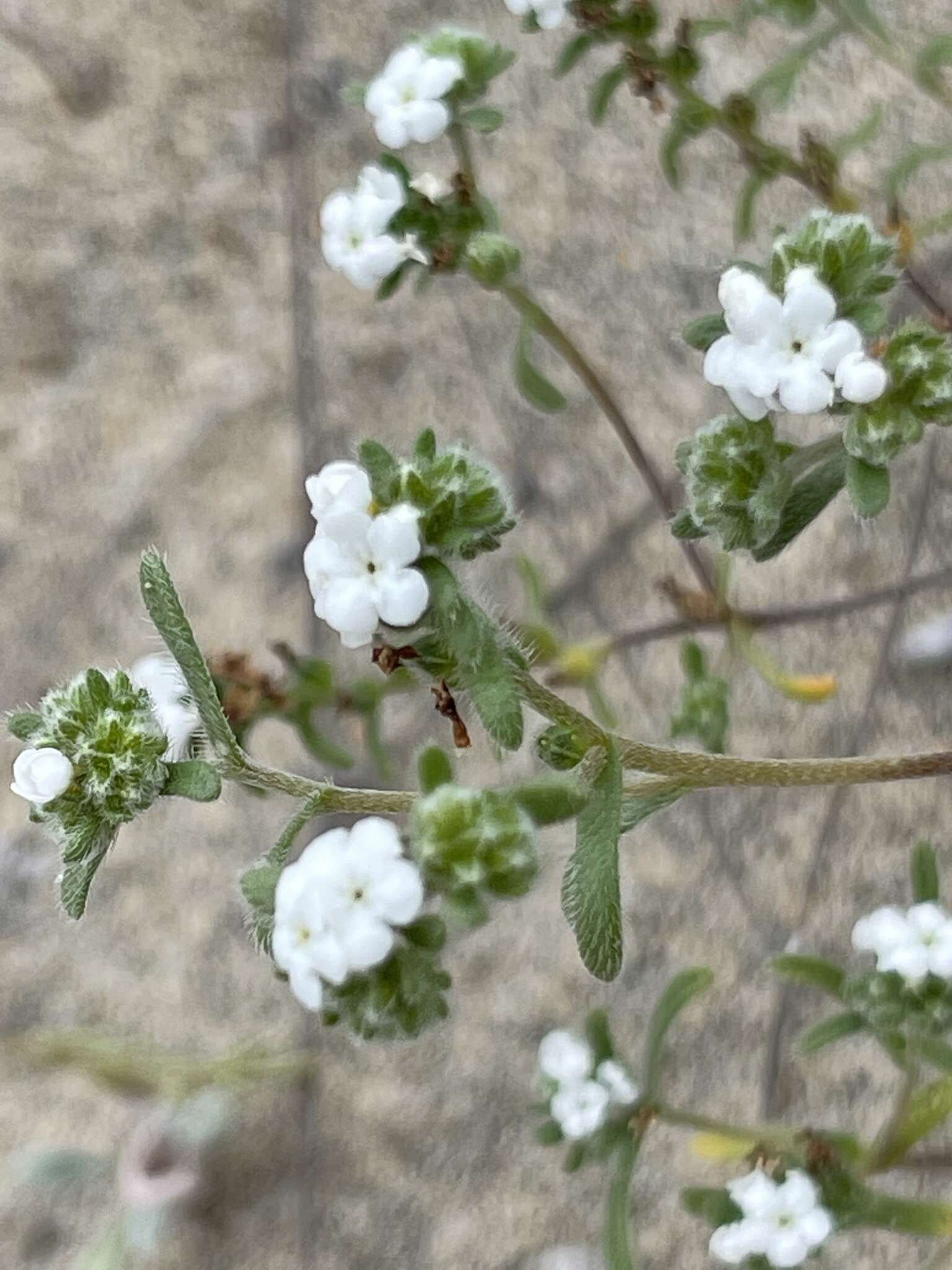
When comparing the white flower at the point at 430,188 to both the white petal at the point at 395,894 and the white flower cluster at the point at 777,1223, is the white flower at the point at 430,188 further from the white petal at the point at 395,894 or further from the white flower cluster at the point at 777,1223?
the white flower cluster at the point at 777,1223

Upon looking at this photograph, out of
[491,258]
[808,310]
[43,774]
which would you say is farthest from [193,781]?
[491,258]

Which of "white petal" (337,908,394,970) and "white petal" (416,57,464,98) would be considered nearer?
"white petal" (337,908,394,970)

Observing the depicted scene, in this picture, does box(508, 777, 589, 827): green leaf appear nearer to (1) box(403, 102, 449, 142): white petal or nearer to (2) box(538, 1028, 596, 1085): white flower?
(2) box(538, 1028, 596, 1085): white flower

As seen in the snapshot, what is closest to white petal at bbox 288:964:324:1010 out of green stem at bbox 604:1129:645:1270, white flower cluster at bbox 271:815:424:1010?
white flower cluster at bbox 271:815:424:1010

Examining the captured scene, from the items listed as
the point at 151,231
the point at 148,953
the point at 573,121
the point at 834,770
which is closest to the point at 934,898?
A: the point at 834,770

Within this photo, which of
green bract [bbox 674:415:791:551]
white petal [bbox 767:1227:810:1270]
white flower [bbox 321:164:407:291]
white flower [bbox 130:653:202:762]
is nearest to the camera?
green bract [bbox 674:415:791:551]
